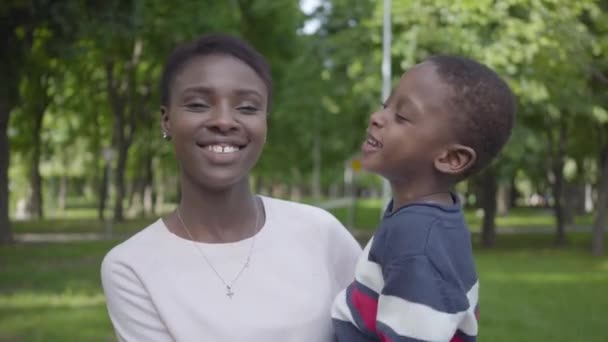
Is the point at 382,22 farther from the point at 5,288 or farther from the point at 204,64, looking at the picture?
the point at 204,64

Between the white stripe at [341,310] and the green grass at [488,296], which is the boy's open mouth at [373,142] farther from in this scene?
the green grass at [488,296]

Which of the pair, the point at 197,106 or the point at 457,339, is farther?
the point at 197,106

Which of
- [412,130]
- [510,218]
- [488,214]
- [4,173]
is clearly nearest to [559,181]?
[488,214]

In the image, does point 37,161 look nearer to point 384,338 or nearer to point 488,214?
point 488,214

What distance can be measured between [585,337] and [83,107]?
31.1 m

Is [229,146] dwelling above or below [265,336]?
above

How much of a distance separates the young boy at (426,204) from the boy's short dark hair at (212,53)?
360 mm

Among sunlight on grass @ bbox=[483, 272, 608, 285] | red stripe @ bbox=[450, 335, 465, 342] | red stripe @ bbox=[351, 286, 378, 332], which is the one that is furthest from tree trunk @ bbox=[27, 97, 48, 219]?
red stripe @ bbox=[450, 335, 465, 342]

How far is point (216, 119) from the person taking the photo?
2486mm

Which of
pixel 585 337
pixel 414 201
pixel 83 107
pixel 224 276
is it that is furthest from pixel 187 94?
pixel 83 107

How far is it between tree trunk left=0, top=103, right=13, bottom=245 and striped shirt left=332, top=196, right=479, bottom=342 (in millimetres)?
22465

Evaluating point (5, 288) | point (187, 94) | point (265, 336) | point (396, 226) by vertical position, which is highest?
point (187, 94)

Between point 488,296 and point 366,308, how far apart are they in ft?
45.5

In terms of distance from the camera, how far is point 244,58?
8.45 feet
